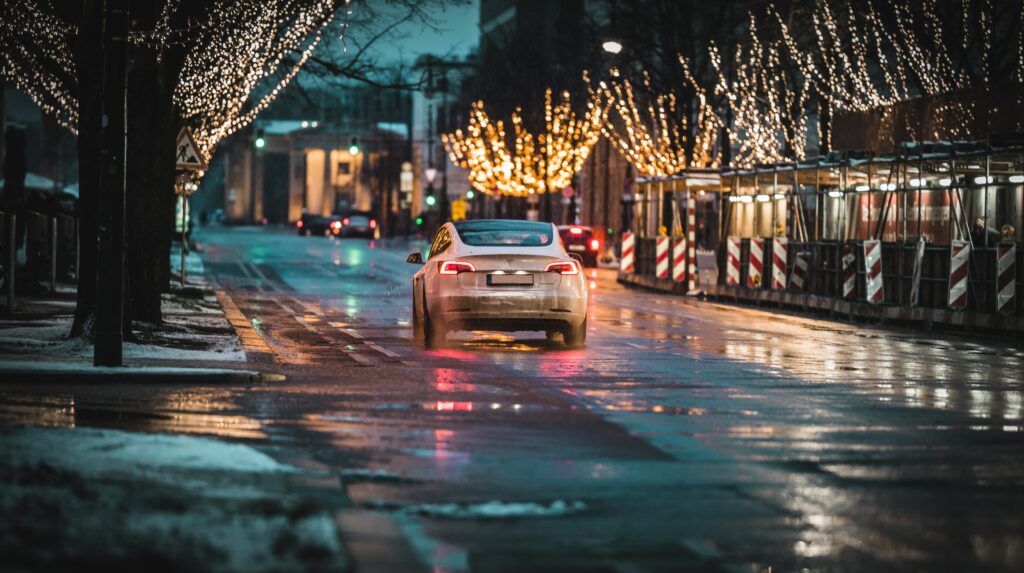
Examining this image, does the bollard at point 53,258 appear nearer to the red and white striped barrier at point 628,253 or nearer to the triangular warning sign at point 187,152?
the triangular warning sign at point 187,152

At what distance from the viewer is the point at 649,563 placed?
305 inches

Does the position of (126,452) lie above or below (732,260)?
below

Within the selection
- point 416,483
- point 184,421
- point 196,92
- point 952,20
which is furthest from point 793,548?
point 952,20

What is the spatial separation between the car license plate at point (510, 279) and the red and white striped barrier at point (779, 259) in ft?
54.8

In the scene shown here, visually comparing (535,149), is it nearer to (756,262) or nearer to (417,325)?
(756,262)

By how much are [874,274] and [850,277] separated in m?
1.06

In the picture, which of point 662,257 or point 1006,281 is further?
point 662,257

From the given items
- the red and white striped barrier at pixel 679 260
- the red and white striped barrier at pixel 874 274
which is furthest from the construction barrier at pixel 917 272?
the red and white striped barrier at pixel 679 260

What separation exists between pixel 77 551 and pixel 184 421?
5.69m

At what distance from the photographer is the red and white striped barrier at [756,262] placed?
3850 centimetres

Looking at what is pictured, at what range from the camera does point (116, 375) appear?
16.0 meters

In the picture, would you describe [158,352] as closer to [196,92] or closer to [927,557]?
[927,557]

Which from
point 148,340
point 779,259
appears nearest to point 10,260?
point 148,340

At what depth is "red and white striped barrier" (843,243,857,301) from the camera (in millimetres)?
33062
